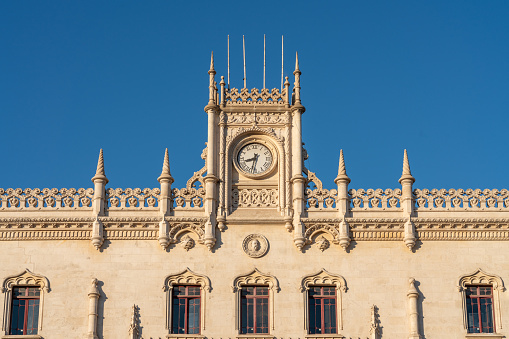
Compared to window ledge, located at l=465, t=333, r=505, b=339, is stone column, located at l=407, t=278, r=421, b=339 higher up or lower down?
higher up

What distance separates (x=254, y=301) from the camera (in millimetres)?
40312

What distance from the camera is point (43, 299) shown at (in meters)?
40.1

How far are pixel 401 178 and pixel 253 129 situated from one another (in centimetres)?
562

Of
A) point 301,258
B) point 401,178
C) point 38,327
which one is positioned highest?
point 401,178

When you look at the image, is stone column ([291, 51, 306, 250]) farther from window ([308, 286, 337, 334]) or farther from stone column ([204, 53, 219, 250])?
stone column ([204, 53, 219, 250])

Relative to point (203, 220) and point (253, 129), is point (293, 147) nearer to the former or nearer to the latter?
point (253, 129)

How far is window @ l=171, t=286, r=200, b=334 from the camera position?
131ft

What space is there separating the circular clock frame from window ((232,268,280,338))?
3.61 meters

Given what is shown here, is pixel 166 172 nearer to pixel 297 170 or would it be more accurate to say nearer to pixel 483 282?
pixel 297 170

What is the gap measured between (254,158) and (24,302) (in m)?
9.58

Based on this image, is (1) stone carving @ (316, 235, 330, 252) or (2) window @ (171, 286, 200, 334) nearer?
(2) window @ (171, 286, 200, 334)

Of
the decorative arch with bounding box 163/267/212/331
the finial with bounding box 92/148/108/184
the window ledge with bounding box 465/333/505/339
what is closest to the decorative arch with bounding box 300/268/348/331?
the decorative arch with bounding box 163/267/212/331

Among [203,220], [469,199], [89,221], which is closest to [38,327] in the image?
[89,221]

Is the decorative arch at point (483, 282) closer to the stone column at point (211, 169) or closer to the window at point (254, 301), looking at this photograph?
the window at point (254, 301)
